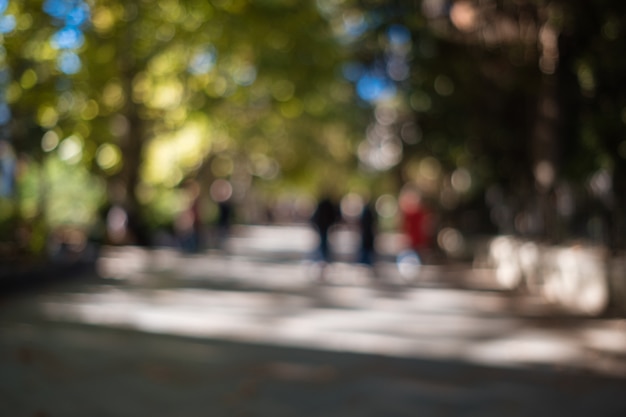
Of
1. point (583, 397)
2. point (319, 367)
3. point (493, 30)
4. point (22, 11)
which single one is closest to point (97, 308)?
A: point (22, 11)

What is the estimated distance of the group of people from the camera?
1902cm

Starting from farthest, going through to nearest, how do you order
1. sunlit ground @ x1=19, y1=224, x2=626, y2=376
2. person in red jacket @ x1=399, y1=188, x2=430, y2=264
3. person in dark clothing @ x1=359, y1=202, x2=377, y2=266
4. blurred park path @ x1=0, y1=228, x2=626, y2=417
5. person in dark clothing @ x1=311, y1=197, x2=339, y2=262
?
person in dark clothing @ x1=359, y1=202, x2=377, y2=266 → person in dark clothing @ x1=311, y1=197, x2=339, y2=262 → person in red jacket @ x1=399, y1=188, x2=430, y2=264 → sunlit ground @ x1=19, y1=224, x2=626, y2=376 → blurred park path @ x1=0, y1=228, x2=626, y2=417

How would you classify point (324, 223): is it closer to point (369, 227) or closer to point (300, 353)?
point (369, 227)

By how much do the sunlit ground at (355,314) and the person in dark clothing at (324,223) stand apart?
54 centimetres

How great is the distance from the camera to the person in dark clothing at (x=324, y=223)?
767 inches

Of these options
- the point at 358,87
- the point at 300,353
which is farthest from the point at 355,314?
the point at 358,87

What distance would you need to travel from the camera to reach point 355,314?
42.5 feet

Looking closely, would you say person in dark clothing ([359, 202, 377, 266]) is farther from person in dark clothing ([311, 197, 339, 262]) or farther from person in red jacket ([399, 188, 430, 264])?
person in red jacket ([399, 188, 430, 264])

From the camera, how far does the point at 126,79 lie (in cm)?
2311

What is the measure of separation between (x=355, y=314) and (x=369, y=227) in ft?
22.6

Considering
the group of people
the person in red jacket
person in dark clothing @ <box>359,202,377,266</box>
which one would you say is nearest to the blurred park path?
the person in red jacket

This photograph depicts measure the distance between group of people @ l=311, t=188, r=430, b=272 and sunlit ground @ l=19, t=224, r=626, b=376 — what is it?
1.80ft

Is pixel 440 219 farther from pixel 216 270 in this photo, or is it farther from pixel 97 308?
pixel 97 308

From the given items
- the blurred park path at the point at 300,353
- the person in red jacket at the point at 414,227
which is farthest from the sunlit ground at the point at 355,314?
the person in red jacket at the point at 414,227
